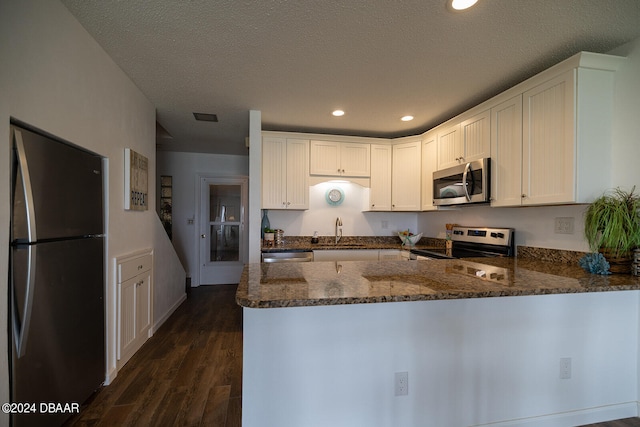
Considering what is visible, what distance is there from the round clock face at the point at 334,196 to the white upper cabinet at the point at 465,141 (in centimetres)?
133

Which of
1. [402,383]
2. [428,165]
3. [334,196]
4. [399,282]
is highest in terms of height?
[428,165]

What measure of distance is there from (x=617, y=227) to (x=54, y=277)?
10.5 ft

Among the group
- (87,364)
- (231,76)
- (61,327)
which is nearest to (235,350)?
(87,364)

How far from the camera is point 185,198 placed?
16.2 ft

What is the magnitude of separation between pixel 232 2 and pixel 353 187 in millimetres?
2819

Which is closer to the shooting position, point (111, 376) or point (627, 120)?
point (627, 120)

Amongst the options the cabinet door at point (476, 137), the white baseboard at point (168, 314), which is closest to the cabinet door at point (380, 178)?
the cabinet door at point (476, 137)

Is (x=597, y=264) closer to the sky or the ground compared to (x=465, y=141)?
closer to the ground

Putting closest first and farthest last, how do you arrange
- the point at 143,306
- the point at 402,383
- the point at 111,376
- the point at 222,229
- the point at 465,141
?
the point at 402,383 < the point at 111,376 < the point at 143,306 < the point at 465,141 < the point at 222,229

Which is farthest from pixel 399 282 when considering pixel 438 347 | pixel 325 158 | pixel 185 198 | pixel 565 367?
pixel 185 198

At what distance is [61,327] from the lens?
156cm

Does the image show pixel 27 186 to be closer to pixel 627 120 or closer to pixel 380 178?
pixel 380 178

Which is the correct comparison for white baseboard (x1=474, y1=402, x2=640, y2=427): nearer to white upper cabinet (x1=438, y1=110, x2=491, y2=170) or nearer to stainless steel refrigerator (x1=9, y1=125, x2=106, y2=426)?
white upper cabinet (x1=438, y1=110, x2=491, y2=170)

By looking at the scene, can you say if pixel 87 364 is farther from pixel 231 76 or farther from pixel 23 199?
pixel 231 76
